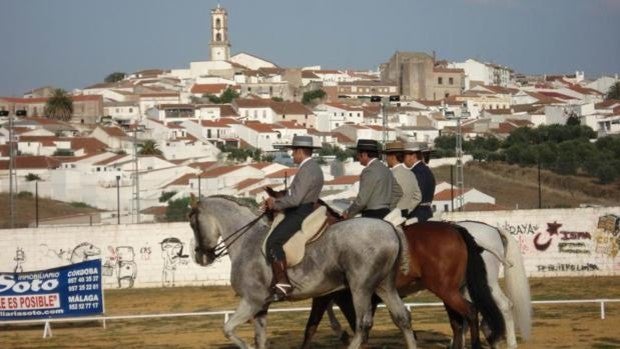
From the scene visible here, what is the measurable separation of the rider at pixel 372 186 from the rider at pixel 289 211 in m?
0.70

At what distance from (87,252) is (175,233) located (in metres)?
2.46

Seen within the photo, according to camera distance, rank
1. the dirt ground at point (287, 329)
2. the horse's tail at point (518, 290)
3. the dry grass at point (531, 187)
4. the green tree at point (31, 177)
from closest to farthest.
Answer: the horse's tail at point (518, 290) < the dirt ground at point (287, 329) < the dry grass at point (531, 187) < the green tree at point (31, 177)

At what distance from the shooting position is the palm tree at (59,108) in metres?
171

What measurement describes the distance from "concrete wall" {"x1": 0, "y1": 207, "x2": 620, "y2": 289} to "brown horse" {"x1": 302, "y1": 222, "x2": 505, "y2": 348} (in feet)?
64.1

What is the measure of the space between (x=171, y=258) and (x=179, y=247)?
419mm

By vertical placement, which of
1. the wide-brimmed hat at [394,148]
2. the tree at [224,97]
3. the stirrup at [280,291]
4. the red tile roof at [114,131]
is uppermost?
the tree at [224,97]

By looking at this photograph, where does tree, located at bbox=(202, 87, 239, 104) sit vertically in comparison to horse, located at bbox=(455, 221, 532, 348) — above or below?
above

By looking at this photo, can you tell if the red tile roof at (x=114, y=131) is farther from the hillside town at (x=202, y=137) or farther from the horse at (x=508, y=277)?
the horse at (x=508, y=277)

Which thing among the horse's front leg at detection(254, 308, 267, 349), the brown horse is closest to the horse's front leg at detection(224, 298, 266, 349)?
the horse's front leg at detection(254, 308, 267, 349)

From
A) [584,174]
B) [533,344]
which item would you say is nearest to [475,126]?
[584,174]

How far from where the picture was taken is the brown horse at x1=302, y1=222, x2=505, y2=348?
1528 cm

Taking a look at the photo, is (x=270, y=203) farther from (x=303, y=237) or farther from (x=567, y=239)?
(x=567, y=239)

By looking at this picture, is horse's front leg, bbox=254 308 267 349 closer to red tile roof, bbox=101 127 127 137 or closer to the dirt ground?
the dirt ground

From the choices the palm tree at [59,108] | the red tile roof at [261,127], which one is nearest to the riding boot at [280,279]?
the red tile roof at [261,127]
